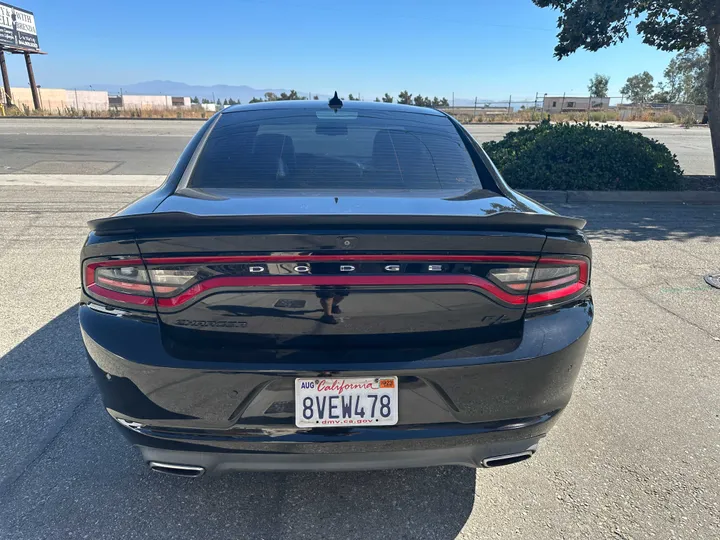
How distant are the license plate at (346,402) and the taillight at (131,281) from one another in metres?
0.55

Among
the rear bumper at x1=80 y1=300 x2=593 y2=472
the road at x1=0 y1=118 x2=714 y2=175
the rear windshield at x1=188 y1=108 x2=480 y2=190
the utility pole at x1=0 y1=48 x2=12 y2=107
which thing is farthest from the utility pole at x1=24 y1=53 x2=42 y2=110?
the rear bumper at x1=80 y1=300 x2=593 y2=472

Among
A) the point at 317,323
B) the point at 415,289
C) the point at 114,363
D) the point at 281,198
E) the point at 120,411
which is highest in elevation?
the point at 281,198

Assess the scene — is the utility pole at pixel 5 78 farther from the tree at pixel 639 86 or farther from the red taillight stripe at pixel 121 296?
the tree at pixel 639 86

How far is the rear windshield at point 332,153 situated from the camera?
2590mm

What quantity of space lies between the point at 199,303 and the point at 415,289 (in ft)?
2.44

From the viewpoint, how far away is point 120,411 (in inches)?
74.2

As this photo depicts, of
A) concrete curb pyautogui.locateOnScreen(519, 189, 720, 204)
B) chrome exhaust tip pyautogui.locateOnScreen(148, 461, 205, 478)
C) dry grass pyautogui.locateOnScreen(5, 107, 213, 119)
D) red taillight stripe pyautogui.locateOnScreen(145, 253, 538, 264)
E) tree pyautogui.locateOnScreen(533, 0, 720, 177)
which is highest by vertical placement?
tree pyautogui.locateOnScreen(533, 0, 720, 177)

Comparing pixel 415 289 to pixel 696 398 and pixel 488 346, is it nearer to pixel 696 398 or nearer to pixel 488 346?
pixel 488 346

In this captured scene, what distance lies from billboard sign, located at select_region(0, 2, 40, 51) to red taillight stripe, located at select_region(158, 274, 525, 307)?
43.2 m

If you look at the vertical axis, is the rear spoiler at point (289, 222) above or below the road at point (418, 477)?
above

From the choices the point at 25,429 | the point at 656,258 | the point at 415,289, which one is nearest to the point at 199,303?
the point at 415,289

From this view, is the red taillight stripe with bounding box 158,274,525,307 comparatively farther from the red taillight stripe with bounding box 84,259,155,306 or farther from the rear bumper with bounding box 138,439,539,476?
the rear bumper with bounding box 138,439,539,476

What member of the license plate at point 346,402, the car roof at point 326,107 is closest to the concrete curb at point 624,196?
the car roof at point 326,107

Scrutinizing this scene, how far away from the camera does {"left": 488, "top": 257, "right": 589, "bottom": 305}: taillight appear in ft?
6.07
